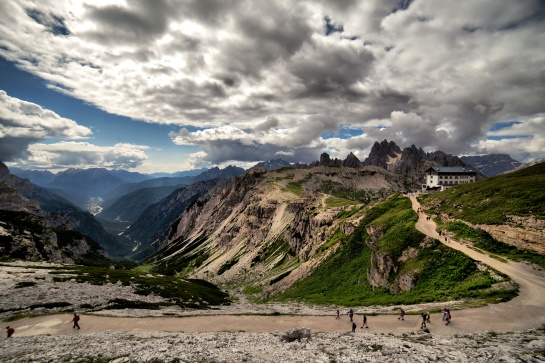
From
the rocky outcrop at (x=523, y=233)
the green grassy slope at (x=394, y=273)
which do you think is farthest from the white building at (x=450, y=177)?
the rocky outcrop at (x=523, y=233)

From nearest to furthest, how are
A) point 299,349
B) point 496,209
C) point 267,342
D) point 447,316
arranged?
point 299,349 < point 267,342 < point 447,316 < point 496,209

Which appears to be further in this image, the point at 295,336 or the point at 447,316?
the point at 447,316

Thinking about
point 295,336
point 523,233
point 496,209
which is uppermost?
point 496,209

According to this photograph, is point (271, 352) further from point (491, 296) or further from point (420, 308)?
point (491, 296)

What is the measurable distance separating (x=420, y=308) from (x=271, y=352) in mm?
32569

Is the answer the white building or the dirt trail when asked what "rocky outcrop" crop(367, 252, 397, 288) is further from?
the white building

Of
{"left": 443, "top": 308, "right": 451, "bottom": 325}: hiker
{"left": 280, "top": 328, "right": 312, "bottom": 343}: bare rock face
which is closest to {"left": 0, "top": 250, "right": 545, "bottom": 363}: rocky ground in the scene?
{"left": 280, "top": 328, "right": 312, "bottom": 343}: bare rock face

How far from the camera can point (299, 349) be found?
3466 centimetres

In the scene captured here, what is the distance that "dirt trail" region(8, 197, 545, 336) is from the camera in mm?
38812

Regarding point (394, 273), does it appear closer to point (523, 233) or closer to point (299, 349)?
point (523, 233)

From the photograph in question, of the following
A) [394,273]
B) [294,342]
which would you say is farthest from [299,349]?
[394,273]

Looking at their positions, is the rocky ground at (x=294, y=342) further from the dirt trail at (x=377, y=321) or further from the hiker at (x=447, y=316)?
the hiker at (x=447, y=316)

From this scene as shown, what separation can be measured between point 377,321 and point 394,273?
2843cm

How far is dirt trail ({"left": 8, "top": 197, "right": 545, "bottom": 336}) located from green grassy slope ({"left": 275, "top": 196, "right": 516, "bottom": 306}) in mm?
3621
